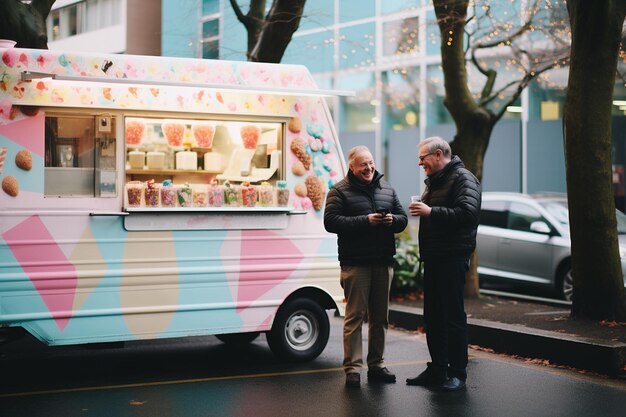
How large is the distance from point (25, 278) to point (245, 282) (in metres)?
2.16

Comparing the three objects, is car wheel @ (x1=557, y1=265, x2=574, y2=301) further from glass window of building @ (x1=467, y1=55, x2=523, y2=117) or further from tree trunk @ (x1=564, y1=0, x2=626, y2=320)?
glass window of building @ (x1=467, y1=55, x2=523, y2=117)

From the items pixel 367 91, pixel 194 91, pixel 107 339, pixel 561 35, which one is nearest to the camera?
pixel 107 339

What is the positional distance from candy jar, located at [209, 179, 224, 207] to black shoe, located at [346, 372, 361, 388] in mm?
2246

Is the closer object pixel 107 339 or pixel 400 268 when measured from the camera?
pixel 107 339

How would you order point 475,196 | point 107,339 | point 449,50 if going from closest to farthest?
point 475,196
point 107,339
point 449,50

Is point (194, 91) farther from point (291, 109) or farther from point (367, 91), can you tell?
point (367, 91)

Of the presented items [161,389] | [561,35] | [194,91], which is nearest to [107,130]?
[194,91]

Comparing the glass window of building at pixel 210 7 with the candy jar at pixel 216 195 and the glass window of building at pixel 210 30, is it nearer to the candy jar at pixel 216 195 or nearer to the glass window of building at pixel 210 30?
the glass window of building at pixel 210 30

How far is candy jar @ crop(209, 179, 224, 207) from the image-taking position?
9281mm

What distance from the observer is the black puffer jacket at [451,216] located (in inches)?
309

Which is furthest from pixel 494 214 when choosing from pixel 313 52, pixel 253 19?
pixel 313 52

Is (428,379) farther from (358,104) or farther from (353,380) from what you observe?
(358,104)

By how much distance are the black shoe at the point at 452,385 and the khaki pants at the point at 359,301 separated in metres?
0.78

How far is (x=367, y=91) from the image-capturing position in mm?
33031
